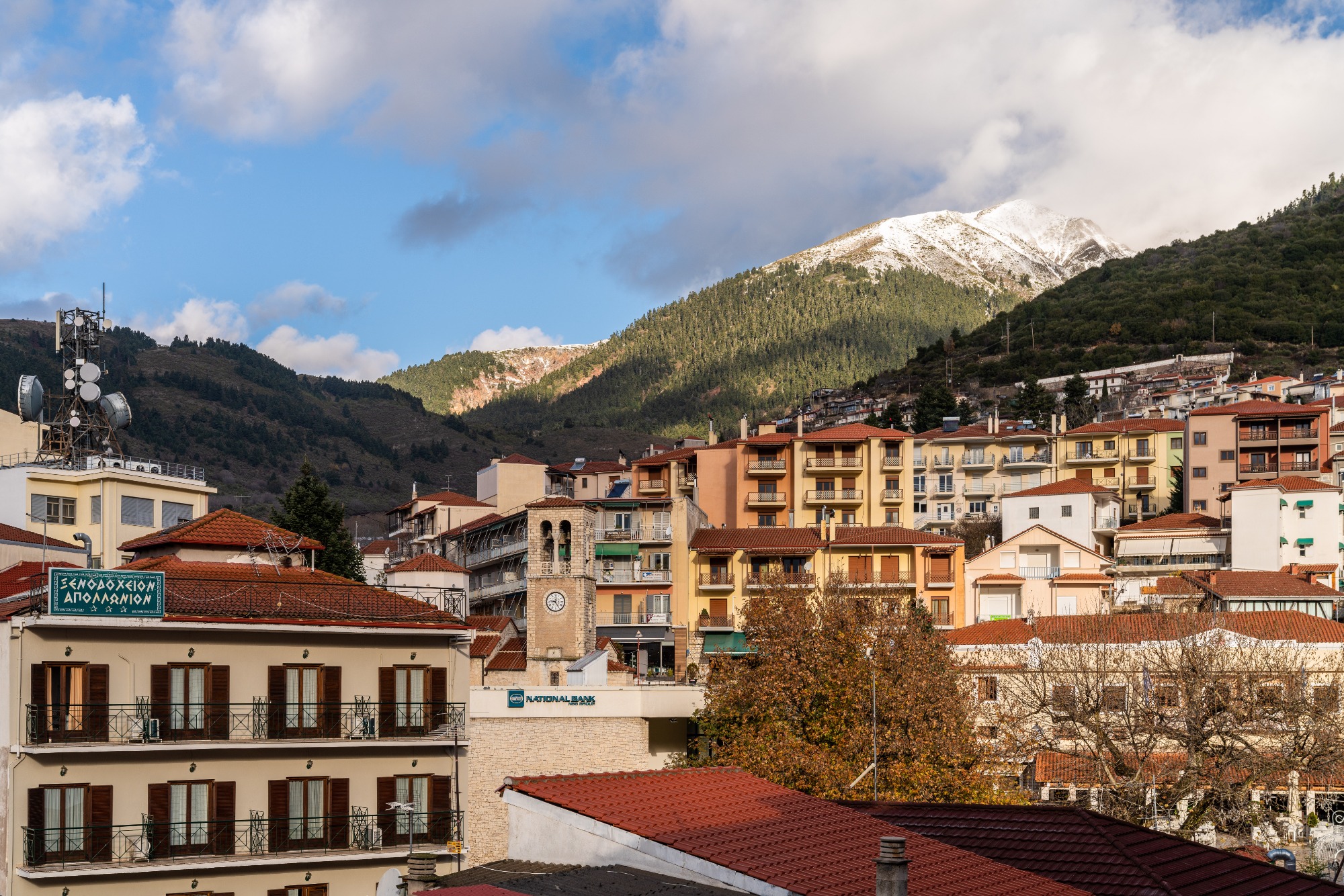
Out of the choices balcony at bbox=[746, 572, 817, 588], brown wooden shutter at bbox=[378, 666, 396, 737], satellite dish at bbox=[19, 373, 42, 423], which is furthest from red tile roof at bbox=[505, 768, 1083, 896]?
satellite dish at bbox=[19, 373, 42, 423]

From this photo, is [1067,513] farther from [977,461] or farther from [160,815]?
[160,815]

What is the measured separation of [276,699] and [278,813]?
3.05 meters

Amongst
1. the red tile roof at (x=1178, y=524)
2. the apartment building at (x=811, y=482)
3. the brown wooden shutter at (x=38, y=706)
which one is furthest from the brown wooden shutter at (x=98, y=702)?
the red tile roof at (x=1178, y=524)

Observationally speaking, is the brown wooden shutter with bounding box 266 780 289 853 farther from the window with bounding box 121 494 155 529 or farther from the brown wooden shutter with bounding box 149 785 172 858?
the window with bounding box 121 494 155 529

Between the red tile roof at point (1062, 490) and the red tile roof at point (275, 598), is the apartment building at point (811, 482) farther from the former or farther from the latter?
the red tile roof at point (275, 598)

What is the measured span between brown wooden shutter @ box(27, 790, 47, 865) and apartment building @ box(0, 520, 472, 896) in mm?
39

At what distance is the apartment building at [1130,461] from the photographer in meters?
112

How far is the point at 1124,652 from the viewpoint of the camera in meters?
57.4

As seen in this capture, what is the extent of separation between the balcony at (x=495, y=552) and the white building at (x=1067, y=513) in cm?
3195

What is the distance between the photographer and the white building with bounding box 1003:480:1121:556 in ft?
315

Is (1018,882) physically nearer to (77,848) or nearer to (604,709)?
(77,848)

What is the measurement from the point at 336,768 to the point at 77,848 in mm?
7036

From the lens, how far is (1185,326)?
6654 inches

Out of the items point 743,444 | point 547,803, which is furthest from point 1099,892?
point 743,444
